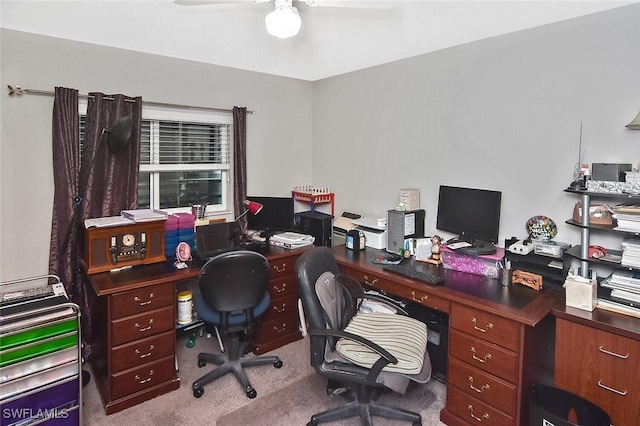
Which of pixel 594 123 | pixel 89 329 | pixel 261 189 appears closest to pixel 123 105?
pixel 261 189

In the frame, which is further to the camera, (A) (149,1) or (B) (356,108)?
(B) (356,108)

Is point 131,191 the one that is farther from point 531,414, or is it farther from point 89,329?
point 531,414

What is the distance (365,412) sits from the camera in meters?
2.16

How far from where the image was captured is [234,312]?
249 centimetres

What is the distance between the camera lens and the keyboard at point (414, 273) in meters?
2.33

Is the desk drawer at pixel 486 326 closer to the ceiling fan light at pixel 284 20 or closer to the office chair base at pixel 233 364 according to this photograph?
the office chair base at pixel 233 364

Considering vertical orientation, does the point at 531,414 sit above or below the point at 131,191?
below

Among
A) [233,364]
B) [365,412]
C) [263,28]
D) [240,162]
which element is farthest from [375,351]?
[263,28]

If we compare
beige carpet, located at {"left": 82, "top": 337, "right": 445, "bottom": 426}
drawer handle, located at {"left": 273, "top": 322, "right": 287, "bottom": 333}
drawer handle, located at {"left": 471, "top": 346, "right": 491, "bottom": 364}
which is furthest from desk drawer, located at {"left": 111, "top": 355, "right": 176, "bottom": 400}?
drawer handle, located at {"left": 471, "top": 346, "right": 491, "bottom": 364}

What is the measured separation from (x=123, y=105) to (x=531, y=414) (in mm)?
3155

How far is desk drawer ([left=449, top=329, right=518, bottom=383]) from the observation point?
193 cm

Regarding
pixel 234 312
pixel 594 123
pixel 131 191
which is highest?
pixel 594 123

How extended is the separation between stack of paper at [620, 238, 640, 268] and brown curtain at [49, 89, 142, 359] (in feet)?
10.0

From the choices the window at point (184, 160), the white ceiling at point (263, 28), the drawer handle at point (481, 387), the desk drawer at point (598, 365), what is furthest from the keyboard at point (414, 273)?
the window at point (184, 160)
